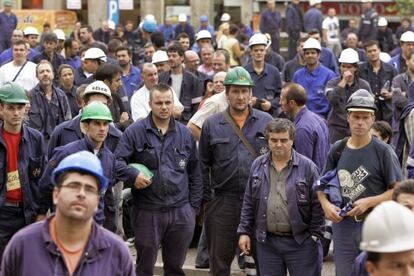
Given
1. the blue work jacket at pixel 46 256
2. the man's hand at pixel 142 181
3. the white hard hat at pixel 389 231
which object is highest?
the white hard hat at pixel 389 231

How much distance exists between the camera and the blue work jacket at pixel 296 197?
9095 mm

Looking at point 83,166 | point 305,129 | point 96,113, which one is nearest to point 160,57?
point 305,129

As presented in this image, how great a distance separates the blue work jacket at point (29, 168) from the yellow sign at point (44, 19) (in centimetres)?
2188

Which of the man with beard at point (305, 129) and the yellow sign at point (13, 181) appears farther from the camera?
the man with beard at point (305, 129)

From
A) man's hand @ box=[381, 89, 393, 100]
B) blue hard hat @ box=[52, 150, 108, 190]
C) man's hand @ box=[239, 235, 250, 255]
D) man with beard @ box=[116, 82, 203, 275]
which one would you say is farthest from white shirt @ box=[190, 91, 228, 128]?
blue hard hat @ box=[52, 150, 108, 190]

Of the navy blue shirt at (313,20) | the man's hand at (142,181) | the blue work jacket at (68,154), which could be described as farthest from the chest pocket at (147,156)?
the navy blue shirt at (313,20)

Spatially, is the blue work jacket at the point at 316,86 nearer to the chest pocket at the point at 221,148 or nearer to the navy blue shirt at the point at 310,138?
the navy blue shirt at the point at 310,138

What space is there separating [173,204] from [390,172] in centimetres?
207

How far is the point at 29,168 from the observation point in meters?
9.41

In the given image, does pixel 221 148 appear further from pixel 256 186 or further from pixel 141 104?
pixel 141 104

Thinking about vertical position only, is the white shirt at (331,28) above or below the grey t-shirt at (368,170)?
below

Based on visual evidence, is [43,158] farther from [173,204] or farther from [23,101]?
[173,204]

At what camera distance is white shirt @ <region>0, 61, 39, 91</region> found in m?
15.8

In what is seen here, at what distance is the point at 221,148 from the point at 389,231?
5.33 m
